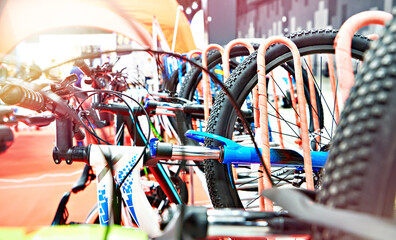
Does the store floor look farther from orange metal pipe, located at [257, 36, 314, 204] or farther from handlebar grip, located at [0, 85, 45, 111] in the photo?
orange metal pipe, located at [257, 36, 314, 204]

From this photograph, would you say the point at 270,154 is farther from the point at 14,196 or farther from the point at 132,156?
the point at 14,196

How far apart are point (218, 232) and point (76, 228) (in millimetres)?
281

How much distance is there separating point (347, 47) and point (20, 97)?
62 centimetres

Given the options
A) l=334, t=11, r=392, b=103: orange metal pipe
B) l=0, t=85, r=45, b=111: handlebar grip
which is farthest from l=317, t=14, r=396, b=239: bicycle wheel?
l=0, t=85, r=45, b=111: handlebar grip

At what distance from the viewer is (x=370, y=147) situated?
30 centimetres

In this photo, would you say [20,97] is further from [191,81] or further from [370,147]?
[191,81]

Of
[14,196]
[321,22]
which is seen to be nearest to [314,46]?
[14,196]

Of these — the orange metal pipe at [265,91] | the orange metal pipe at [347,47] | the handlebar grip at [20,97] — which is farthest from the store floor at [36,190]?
the orange metal pipe at [347,47]

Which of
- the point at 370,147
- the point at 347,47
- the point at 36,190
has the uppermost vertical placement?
the point at 347,47

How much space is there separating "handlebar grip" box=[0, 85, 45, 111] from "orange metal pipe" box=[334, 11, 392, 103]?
1.95 feet

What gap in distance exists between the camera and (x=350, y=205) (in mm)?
306

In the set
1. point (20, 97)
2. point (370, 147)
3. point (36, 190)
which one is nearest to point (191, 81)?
point (20, 97)

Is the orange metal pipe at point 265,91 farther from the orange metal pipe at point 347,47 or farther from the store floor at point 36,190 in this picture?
the store floor at point 36,190

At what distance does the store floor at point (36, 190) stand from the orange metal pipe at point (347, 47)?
58.6 inches
